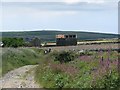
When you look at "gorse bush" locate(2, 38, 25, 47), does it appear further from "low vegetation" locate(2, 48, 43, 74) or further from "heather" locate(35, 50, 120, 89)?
"heather" locate(35, 50, 120, 89)

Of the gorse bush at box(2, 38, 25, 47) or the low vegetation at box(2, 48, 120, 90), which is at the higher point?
the low vegetation at box(2, 48, 120, 90)

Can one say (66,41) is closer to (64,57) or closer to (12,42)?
(12,42)

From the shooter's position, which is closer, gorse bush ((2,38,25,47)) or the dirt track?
the dirt track

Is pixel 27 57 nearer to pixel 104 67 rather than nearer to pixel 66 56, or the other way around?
pixel 66 56

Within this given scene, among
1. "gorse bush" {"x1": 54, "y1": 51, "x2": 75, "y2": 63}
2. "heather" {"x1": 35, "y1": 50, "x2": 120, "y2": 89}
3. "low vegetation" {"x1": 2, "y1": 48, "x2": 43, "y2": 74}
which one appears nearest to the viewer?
"heather" {"x1": 35, "y1": 50, "x2": 120, "y2": 89}

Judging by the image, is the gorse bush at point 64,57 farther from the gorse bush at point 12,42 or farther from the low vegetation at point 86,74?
the gorse bush at point 12,42

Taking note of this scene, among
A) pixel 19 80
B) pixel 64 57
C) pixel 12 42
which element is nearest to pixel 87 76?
pixel 19 80

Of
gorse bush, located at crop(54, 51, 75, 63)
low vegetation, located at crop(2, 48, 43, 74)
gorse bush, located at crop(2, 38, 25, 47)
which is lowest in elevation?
gorse bush, located at crop(2, 38, 25, 47)

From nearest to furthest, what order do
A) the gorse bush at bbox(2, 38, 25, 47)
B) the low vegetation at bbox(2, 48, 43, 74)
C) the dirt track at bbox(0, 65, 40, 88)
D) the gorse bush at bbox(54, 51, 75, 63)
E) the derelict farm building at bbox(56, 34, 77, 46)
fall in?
the dirt track at bbox(0, 65, 40, 88)
the gorse bush at bbox(54, 51, 75, 63)
the low vegetation at bbox(2, 48, 43, 74)
the gorse bush at bbox(2, 38, 25, 47)
the derelict farm building at bbox(56, 34, 77, 46)

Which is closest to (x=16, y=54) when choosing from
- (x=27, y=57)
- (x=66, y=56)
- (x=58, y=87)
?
(x=27, y=57)

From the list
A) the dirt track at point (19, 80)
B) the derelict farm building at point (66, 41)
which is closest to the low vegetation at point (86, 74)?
the dirt track at point (19, 80)

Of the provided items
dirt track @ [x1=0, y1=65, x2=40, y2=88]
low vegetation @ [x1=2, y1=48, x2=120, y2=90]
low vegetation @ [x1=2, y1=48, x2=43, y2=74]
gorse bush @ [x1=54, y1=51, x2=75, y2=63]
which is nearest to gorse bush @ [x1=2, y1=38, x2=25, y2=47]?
low vegetation @ [x1=2, y1=48, x2=43, y2=74]

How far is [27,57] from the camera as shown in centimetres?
5672

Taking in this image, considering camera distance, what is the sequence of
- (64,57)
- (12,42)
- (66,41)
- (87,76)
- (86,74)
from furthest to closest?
(66,41) → (12,42) → (64,57) → (86,74) → (87,76)
